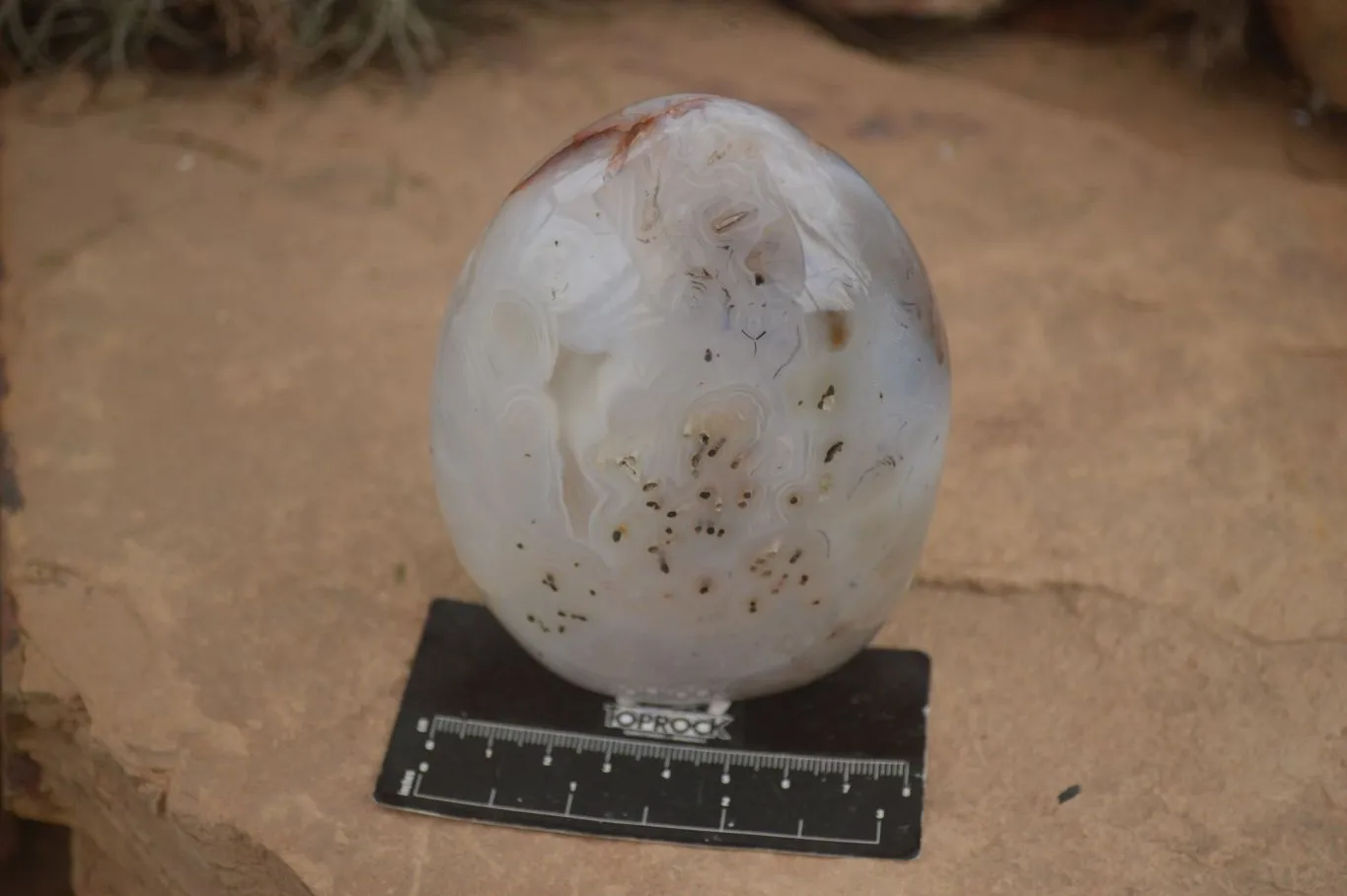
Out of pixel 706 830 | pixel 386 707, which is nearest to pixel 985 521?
pixel 706 830

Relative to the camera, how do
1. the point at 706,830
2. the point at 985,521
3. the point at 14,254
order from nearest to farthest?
the point at 706,830, the point at 985,521, the point at 14,254

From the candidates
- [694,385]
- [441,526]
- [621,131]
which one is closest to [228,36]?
[441,526]

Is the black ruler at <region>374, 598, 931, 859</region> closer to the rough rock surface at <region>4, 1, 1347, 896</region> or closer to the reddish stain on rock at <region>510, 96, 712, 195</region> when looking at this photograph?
the rough rock surface at <region>4, 1, 1347, 896</region>

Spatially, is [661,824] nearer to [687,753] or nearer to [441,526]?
[687,753]

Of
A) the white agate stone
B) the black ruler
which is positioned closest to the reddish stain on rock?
the white agate stone

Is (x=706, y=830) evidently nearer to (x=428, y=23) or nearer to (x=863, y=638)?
(x=863, y=638)

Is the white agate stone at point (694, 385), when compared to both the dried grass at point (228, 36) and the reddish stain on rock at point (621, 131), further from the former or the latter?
the dried grass at point (228, 36)

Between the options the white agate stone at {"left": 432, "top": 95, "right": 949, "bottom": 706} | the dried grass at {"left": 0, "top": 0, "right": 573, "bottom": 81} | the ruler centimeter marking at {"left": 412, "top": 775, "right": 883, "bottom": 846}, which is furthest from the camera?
the dried grass at {"left": 0, "top": 0, "right": 573, "bottom": 81}
